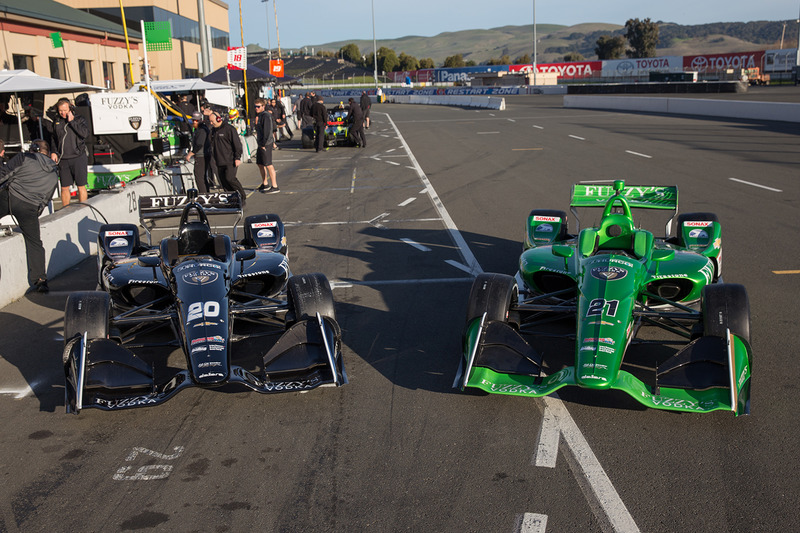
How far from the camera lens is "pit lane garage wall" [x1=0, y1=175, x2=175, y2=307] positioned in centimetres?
845

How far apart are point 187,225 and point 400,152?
1766 cm

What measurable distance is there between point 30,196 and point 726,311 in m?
7.46

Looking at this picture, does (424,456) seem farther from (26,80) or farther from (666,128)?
(666,128)

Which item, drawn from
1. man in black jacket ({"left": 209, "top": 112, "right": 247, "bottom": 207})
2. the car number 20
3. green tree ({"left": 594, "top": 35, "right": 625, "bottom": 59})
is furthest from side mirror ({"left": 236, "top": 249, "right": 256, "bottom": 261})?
green tree ({"left": 594, "top": 35, "right": 625, "bottom": 59})

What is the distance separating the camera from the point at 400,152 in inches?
957

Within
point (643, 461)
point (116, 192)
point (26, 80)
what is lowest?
point (643, 461)

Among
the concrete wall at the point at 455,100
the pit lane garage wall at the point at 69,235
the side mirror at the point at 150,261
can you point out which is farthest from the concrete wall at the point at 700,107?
the side mirror at the point at 150,261

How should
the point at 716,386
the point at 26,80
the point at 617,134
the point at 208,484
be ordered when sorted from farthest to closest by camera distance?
the point at 617,134 < the point at 26,80 < the point at 716,386 < the point at 208,484

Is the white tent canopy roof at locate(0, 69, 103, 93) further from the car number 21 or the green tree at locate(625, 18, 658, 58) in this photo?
the green tree at locate(625, 18, 658, 58)

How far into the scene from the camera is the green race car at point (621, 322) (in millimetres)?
5039

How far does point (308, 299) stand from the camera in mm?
6180

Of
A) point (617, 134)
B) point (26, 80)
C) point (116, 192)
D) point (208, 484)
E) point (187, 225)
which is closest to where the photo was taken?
point (208, 484)

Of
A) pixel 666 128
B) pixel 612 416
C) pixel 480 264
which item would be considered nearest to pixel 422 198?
pixel 480 264

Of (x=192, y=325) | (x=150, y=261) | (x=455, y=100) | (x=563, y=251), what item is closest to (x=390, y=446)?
(x=192, y=325)
